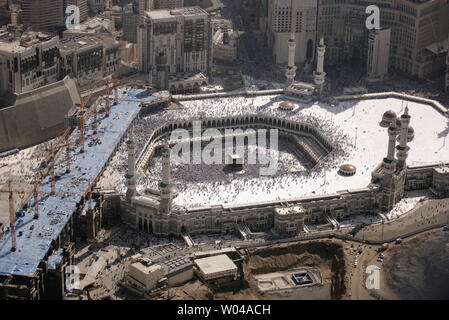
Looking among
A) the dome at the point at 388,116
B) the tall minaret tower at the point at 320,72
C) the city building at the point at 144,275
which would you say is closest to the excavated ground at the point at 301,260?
the city building at the point at 144,275

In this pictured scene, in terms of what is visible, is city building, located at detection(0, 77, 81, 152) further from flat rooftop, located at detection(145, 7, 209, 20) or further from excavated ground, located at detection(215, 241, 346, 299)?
excavated ground, located at detection(215, 241, 346, 299)

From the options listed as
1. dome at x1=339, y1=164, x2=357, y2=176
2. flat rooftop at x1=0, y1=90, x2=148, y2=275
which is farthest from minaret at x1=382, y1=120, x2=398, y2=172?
flat rooftop at x1=0, y1=90, x2=148, y2=275

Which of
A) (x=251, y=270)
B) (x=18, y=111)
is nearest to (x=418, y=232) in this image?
(x=251, y=270)

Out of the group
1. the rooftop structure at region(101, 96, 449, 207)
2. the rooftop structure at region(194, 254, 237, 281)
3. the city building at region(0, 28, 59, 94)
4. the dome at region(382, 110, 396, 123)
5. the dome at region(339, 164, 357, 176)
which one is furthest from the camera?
the dome at region(382, 110, 396, 123)

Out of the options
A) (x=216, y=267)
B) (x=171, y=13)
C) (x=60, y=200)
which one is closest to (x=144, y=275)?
(x=216, y=267)

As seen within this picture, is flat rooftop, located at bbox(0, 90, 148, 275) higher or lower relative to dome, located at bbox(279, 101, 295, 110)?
lower

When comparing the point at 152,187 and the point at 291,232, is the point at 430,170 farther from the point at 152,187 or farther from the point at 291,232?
the point at 152,187
